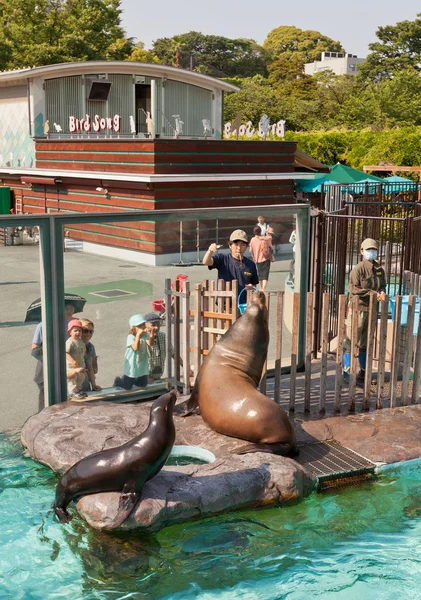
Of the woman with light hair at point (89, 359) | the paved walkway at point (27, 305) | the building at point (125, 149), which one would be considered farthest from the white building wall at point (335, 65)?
the woman with light hair at point (89, 359)

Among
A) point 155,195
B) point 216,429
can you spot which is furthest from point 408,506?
point 155,195

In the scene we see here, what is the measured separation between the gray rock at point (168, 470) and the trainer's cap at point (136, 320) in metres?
0.93

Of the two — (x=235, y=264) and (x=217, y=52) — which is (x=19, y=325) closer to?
(x=235, y=264)

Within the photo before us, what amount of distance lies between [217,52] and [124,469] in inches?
3986

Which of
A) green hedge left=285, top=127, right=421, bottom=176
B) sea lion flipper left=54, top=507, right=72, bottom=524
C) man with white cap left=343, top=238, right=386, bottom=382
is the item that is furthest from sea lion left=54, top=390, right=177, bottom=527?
green hedge left=285, top=127, right=421, bottom=176

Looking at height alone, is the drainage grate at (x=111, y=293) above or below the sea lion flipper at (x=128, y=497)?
above

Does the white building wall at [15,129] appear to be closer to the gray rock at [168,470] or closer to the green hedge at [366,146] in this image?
the green hedge at [366,146]

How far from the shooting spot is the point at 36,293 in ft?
22.7

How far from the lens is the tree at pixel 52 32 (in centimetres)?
4206

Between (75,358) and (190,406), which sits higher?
(75,358)

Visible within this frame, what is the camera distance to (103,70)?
92.0 feet

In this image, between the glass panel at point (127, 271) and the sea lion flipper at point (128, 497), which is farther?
the glass panel at point (127, 271)

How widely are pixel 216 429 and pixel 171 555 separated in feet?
5.16

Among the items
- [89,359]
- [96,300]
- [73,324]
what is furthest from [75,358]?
[96,300]
